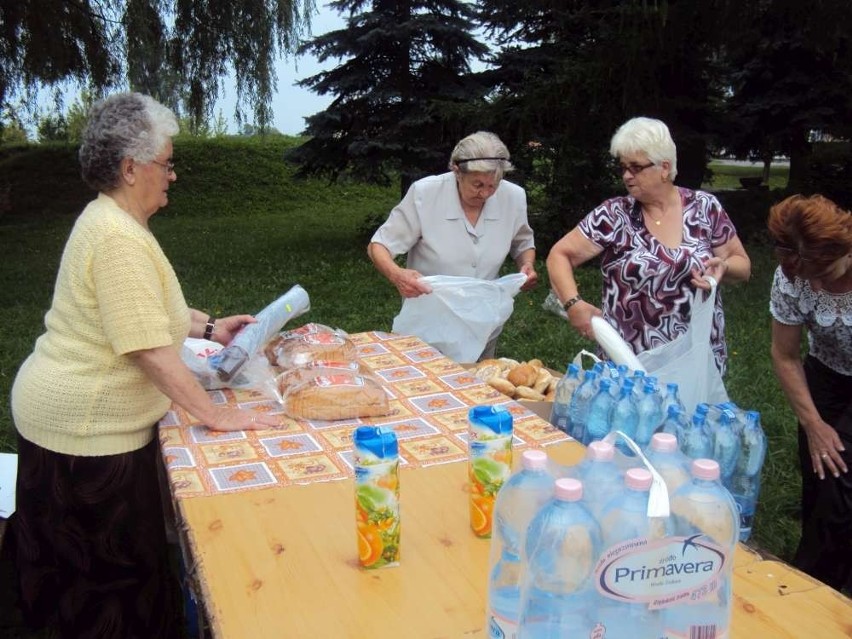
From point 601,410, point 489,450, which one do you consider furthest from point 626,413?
point 489,450

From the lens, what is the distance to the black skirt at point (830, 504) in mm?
2428

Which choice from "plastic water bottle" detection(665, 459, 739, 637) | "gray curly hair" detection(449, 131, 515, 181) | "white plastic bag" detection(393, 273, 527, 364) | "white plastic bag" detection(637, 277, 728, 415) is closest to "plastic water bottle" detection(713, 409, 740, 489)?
"white plastic bag" detection(637, 277, 728, 415)

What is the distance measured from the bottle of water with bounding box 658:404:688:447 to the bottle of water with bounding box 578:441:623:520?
68 cm

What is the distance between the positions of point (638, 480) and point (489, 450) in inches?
20.4

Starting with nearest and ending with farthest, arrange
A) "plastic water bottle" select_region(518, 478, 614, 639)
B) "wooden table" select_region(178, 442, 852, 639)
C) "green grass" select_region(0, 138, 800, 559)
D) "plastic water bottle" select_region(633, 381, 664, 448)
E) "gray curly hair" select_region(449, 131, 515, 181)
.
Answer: "plastic water bottle" select_region(518, 478, 614, 639)
"wooden table" select_region(178, 442, 852, 639)
"plastic water bottle" select_region(633, 381, 664, 448)
"gray curly hair" select_region(449, 131, 515, 181)
"green grass" select_region(0, 138, 800, 559)

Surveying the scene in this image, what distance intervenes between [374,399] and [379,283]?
265 inches

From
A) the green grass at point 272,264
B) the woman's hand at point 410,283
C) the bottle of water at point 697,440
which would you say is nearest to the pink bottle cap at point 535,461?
the bottle of water at point 697,440

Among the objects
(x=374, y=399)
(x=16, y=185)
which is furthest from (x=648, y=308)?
(x=16, y=185)

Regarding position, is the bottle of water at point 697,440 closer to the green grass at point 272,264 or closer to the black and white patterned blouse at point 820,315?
the black and white patterned blouse at point 820,315

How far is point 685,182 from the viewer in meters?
10.6

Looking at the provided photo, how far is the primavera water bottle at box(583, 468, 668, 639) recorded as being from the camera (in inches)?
44.4

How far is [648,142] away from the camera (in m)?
2.74

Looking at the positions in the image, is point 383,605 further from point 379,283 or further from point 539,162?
point 539,162

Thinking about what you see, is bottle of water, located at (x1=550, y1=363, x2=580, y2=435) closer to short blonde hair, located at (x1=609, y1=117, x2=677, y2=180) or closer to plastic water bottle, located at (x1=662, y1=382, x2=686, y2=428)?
plastic water bottle, located at (x1=662, y1=382, x2=686, y2=428)
